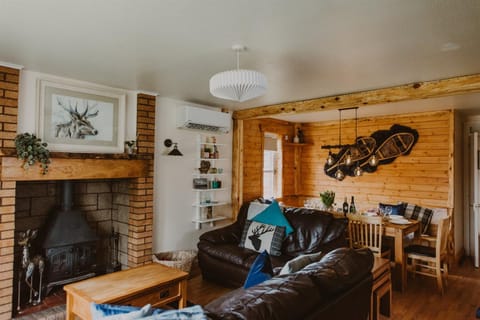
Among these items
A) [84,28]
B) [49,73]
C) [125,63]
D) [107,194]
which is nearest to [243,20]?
[84,28]

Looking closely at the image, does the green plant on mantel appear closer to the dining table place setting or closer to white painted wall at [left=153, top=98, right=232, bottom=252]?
white painted wall at [left=153, top=98, right=232, bottom=252]

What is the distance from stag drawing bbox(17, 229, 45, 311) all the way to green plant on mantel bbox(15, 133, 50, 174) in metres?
0.69

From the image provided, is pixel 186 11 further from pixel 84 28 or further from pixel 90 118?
pixel 90 118

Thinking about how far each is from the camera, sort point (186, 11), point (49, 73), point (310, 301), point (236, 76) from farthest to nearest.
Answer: point (49, 73)
point (236, 76)
point (186, 11)
point (310, 301)

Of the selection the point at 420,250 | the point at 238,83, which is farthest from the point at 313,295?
the point at 420,250

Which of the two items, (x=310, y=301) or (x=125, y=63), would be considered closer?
(x=310, y=301)

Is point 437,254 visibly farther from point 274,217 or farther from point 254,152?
point 254,152

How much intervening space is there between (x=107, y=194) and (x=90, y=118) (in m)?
1.06

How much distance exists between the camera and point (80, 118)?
11.6 feet

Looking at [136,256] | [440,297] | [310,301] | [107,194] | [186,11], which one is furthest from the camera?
[107,194]

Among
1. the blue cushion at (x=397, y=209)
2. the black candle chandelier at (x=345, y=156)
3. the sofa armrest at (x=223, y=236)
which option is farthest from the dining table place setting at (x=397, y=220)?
the sofa armrest at (x=223, y=236)

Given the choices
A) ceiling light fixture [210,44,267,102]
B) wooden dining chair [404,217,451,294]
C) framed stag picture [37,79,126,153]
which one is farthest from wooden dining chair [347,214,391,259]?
framed stag picture [37,79,126,153]

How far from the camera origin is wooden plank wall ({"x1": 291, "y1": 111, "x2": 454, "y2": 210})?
492 centimetres

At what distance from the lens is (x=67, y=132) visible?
343 cm
